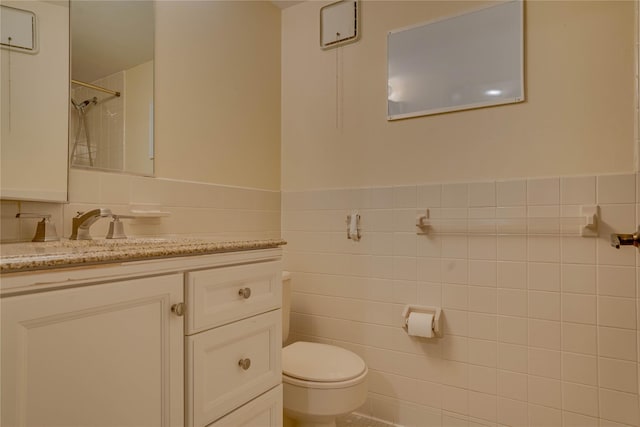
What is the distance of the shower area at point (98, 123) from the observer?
129 cm

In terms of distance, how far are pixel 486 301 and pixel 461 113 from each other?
0.85m

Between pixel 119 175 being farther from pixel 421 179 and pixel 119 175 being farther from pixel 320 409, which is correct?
pixel 421 179

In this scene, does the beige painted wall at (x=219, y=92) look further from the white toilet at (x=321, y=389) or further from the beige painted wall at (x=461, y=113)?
the white toilet at (x=321, y=389)

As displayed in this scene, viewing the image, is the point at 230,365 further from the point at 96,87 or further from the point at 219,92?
the point at 219,92

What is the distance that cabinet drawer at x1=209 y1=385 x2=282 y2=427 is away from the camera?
3.43 feet

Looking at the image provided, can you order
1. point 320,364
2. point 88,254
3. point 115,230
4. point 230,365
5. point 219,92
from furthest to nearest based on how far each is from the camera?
point 219,92 < point 320,364 < point 115,230 < point 230,365 < point 88,254

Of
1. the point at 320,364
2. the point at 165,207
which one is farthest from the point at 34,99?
the point at 320,364

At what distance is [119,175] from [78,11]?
0.59 m

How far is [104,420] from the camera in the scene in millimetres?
773

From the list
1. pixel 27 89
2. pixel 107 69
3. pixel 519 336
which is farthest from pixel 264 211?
pixel 519 336

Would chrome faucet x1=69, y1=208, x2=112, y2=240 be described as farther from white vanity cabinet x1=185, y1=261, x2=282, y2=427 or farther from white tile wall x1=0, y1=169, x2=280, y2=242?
white vanity cabinet x1=185, y1=261, x2=282, y2=427

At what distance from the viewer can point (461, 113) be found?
1.70 meters

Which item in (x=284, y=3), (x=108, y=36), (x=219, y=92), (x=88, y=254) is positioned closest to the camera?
(x=88, y=254)

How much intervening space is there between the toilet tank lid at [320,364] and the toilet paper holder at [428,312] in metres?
0.31
